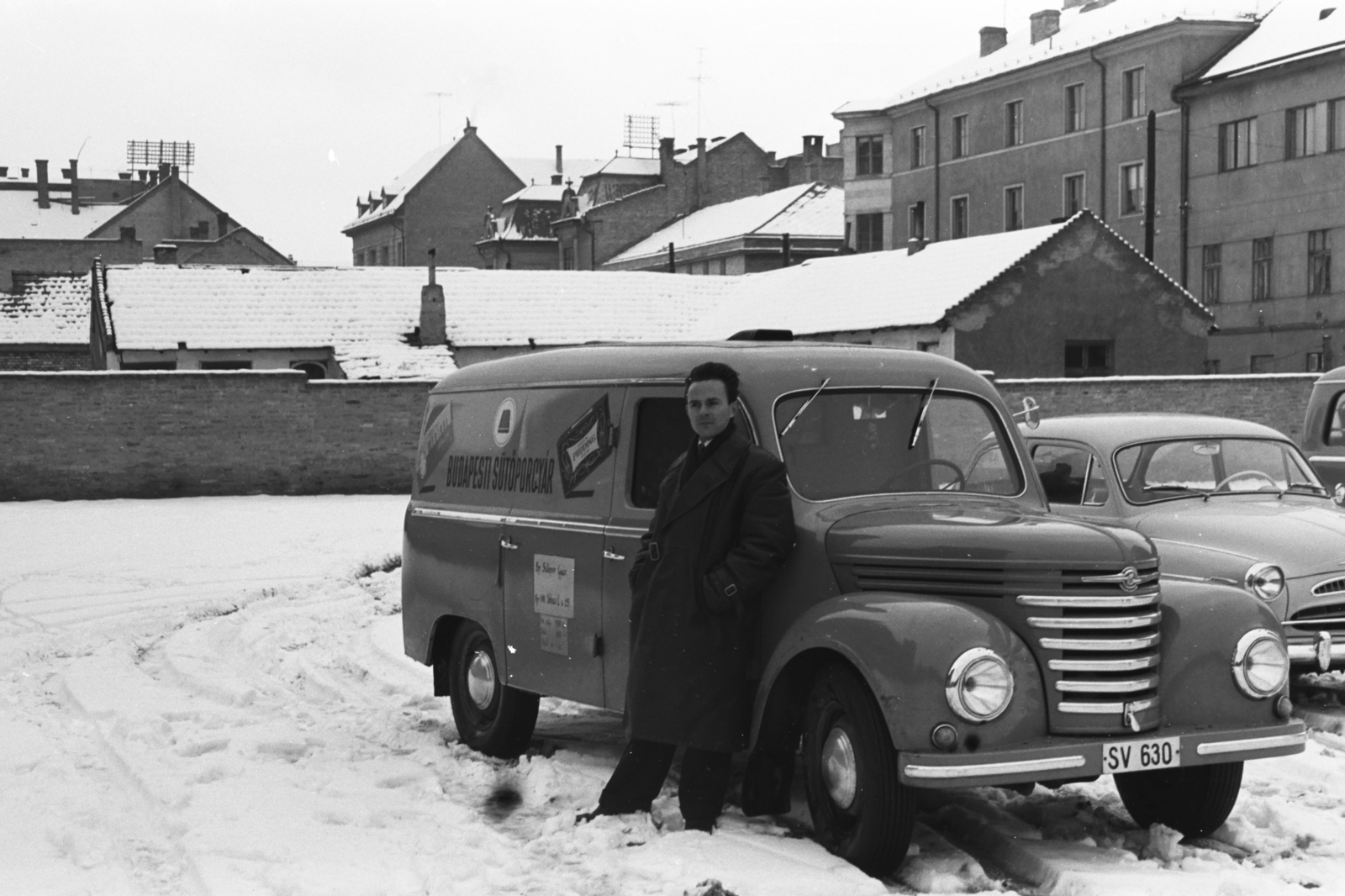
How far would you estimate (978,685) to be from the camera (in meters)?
6.10

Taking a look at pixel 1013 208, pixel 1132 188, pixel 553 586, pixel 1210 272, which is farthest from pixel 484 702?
pixel 1013 208

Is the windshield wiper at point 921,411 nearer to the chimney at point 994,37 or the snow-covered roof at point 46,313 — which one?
the snow-covered roof at point 46,313

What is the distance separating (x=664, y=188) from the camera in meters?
75.9

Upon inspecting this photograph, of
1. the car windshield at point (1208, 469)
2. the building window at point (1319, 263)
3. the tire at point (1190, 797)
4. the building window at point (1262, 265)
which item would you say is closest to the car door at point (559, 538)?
the tire at point (1190, 797)

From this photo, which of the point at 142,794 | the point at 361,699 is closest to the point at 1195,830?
the point at 142,794

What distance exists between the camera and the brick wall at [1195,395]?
104 ft

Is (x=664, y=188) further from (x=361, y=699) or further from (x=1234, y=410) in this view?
(x=361, y=699)

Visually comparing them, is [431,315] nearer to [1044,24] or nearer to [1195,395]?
[1195,395]

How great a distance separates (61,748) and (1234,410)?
89.0ft

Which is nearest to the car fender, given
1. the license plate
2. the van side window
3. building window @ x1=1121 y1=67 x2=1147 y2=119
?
the license plate

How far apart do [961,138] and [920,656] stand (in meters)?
58.5

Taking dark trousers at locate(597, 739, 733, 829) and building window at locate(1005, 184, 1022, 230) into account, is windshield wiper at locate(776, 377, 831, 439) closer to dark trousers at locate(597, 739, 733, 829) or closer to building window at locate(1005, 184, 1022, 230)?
dark trousers at locate(597, 739, 733, 829)

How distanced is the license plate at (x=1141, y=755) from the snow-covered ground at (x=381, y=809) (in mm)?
386

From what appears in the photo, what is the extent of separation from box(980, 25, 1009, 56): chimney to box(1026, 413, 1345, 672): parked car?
54427mm
